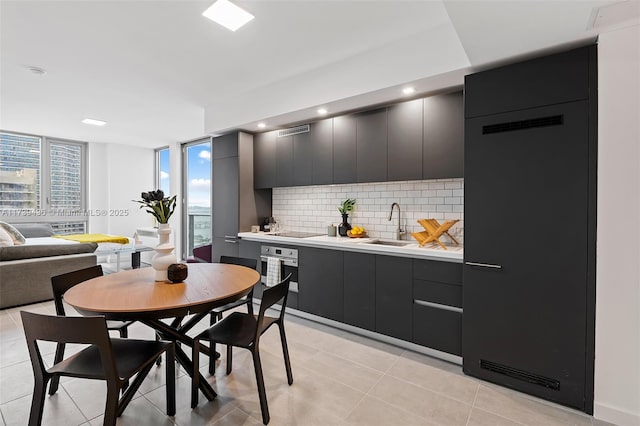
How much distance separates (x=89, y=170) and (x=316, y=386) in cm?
738

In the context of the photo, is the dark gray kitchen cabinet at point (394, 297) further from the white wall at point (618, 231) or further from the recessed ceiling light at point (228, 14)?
the recessed ceiling light at point (228, 14)

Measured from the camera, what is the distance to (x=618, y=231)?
191 centimetres

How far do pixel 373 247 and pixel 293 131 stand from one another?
193 cm

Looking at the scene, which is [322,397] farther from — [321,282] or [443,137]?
[443,137]

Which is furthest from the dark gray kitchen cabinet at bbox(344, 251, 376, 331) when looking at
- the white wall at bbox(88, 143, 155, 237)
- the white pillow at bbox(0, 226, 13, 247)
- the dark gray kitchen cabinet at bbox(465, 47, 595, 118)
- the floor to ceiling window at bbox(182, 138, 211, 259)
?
the white wall at bbox(88, 143, 155, 237)

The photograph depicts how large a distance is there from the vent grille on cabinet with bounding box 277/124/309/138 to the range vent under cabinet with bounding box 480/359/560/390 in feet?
9.93

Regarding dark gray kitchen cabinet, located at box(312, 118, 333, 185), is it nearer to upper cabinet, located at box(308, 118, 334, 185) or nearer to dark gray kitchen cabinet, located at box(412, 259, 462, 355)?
upper cabinet, located at box(308, 118, 334, 185)

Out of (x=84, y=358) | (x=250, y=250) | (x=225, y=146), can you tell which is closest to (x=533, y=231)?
(x=84, y=358)

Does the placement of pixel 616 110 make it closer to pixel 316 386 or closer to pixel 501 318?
pixel 501 318

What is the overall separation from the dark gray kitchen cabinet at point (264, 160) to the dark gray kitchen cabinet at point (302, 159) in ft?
1.25

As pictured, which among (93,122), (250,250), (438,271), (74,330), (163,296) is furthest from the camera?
(93,122)

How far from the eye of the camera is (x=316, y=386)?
90.7 inches

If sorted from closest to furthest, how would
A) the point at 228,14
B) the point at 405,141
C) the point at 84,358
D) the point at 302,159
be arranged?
the point at 84,358
the point at 228,14
the point at 405,141
the point at 302,159

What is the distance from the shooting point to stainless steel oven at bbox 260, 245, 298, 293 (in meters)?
3.71
